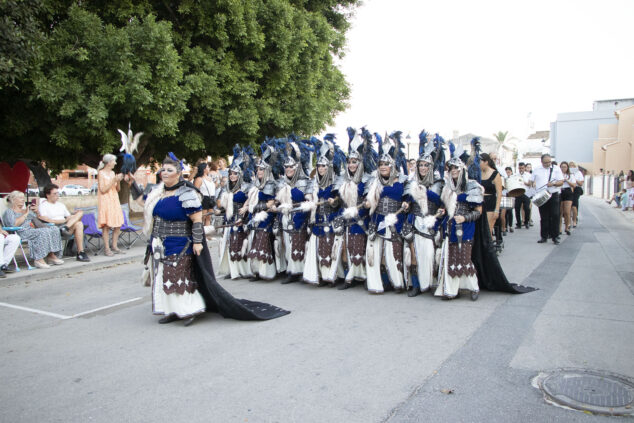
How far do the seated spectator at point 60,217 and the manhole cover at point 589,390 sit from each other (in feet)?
30.2

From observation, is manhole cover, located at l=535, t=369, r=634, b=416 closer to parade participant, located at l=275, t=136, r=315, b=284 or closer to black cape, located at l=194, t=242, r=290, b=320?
black cape, located at l=194, t=242, r=290, b=320

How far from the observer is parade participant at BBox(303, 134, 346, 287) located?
25.1 ft

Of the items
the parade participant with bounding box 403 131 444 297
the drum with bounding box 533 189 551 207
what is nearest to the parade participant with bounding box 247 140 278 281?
the parade participant with bounding box 403 131 444 297

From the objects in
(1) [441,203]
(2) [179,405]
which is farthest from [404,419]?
(1) [441,203]

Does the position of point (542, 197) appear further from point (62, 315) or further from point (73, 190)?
point (73, 190)

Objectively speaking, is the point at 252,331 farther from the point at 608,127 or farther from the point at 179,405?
the point at 608,127

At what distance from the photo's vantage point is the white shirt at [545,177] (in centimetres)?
1215

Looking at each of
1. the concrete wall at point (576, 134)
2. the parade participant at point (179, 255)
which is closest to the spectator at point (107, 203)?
the parade participant at point (179, 255)

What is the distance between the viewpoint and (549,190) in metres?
12.1

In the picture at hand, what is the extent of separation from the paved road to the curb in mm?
995

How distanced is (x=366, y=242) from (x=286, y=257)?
1.65 m

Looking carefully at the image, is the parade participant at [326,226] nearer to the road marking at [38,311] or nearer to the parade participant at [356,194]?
the parade participant at [356,194]

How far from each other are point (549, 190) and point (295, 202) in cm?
742

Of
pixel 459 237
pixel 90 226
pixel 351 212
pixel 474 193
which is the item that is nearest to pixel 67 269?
pixel 90 226
